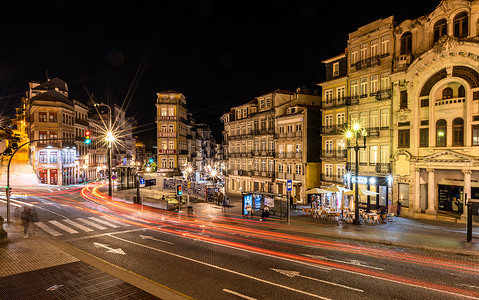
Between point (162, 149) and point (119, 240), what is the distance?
42915 millimetres

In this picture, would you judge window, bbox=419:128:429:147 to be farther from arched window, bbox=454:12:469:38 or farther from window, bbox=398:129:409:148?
arched window, bbox=454:12:469:38

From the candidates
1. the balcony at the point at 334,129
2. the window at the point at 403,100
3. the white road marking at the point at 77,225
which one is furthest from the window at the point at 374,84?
the white road marking at the point at 77,225

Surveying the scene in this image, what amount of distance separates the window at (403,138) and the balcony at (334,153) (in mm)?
5962

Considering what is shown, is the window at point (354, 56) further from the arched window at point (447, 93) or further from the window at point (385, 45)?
the arched window at point (447, 93)

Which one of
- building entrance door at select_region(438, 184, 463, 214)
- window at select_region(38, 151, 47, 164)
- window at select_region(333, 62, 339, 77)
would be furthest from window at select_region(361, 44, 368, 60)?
window at select_region(38, 151, 47, 164)

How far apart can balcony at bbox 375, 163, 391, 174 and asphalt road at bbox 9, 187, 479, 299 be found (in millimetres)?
12845

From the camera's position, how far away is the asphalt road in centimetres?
1062

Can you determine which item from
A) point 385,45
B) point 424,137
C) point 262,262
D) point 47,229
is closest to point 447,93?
point 424,137

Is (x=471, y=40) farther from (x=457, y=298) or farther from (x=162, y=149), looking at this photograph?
(x=162, y=149)

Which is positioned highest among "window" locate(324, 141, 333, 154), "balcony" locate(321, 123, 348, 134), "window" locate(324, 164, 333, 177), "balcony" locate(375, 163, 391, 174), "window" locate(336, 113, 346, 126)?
"window" locate(336, 113, 346, 126)

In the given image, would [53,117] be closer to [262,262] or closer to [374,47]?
[374,47]

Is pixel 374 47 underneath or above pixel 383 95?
above

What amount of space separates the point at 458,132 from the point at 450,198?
20.0ft

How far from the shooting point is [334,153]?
3431cm
